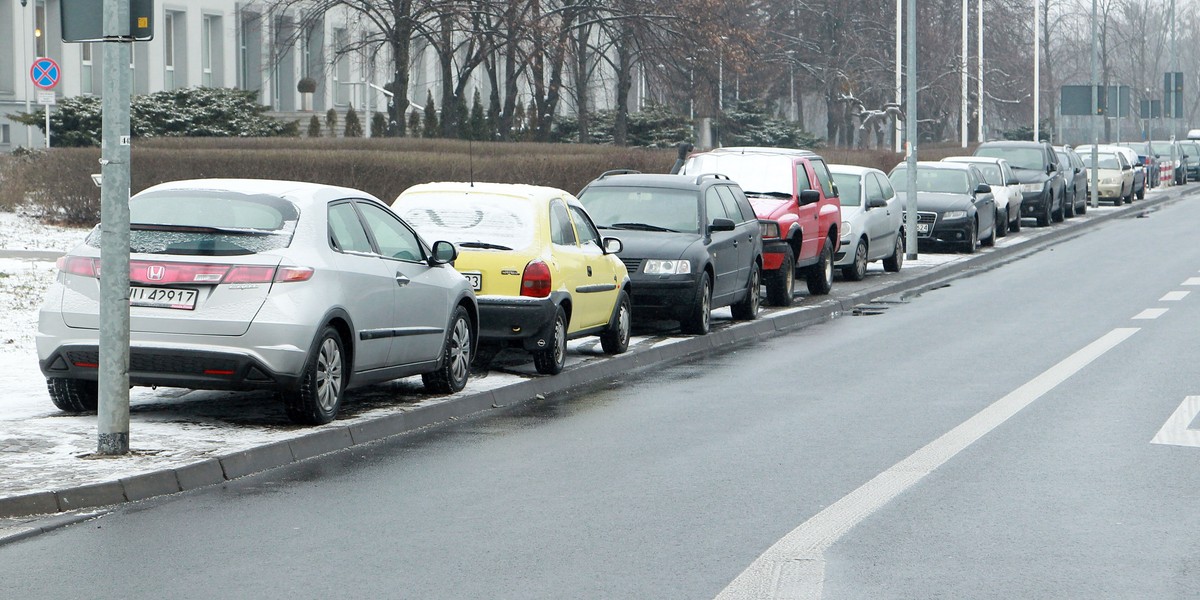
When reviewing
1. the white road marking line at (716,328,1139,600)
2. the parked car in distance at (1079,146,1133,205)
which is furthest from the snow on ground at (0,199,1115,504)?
the parked car in distance at (1079,146,1133,205)

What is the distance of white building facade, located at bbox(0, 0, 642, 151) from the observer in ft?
153

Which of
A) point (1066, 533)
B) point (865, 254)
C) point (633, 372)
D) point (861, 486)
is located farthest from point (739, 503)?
point (865, 254)

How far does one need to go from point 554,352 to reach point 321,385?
3214 millimetres

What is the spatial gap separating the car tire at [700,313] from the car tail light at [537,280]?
359 centimetres

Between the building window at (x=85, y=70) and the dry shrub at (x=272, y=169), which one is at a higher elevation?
the building window at (x=85, y=70)

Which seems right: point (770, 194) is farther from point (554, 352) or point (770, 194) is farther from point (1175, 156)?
point (1175, 156)

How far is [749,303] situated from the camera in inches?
728

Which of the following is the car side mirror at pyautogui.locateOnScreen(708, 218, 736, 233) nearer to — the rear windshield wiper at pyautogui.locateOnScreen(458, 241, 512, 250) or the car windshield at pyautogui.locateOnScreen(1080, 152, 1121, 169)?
the rear windshield wiper at pyautogui.locateOnScreen(458, 241, 512, 250)

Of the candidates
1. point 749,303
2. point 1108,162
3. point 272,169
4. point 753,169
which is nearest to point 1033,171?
point 1108,162

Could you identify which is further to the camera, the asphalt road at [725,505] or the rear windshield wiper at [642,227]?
the rear windshield wiper at [642,227]

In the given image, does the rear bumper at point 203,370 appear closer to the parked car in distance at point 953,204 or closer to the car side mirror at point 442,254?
the car side mirror at point 442,254

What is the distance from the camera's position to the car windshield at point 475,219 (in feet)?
43.8

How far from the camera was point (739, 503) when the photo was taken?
27.2 ft

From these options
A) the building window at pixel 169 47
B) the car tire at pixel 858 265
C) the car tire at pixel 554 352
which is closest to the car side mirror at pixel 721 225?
the car tire at pixel 554 352
